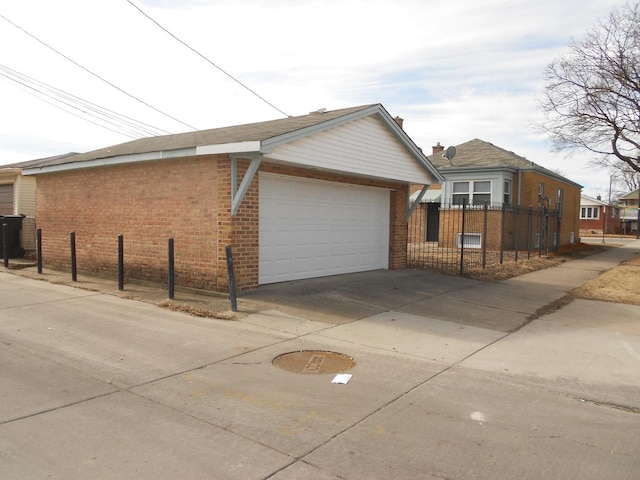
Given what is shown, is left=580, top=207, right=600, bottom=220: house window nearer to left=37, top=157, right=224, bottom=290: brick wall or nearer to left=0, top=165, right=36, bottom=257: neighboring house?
left=0, top=165, right=36, bottom=257: neighboring house

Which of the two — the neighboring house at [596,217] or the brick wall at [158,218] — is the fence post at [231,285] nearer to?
the brick wall at [158,218]

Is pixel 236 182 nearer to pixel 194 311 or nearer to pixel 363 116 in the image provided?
pixel 194 311

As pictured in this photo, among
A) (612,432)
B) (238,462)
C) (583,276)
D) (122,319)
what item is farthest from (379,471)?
(583,276)

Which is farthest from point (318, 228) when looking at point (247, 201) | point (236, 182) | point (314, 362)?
point (314, 362)

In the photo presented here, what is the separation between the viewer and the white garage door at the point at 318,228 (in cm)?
993

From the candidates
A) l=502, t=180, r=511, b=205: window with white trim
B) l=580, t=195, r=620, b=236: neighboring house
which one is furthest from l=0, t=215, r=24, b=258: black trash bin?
l=580, t=195, r=620, b=236: neighboring house

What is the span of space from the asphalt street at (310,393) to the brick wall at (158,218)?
0.92 metres

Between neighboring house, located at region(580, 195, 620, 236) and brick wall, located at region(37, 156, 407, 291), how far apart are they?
2168 inches

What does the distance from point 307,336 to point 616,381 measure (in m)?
3.67

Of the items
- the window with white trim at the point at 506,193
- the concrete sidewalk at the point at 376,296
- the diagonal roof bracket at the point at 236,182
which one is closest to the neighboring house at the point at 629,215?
the window with white trim at the point at 506,193

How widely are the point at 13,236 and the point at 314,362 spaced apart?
1350 cm

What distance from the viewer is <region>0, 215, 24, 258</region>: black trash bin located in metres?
15.2

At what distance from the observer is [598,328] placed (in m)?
7.93

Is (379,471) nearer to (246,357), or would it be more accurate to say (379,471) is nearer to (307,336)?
(246,357)
